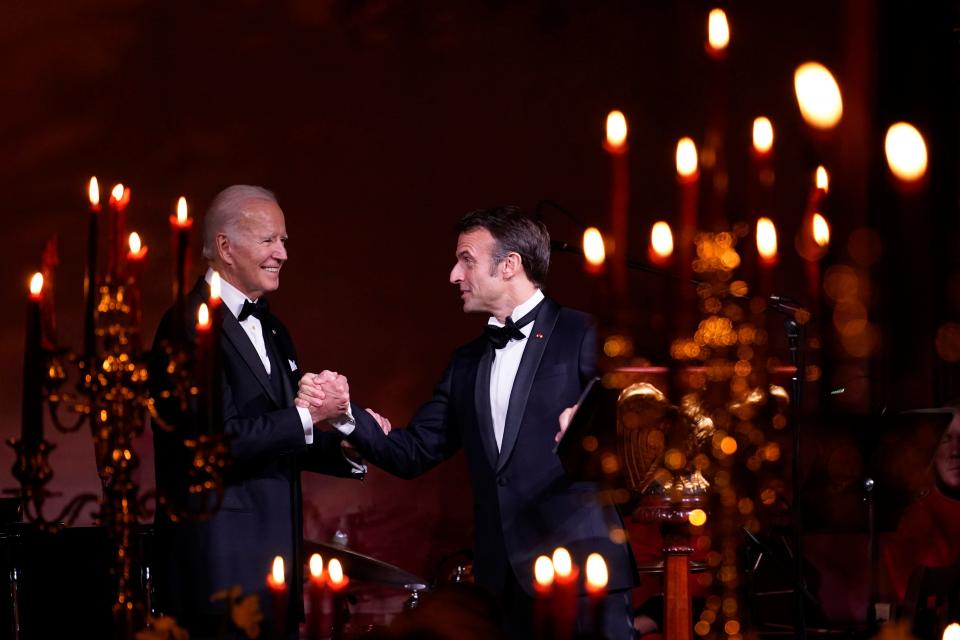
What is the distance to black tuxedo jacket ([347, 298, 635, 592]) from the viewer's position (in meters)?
3.40

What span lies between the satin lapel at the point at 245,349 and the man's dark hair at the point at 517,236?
785 millimetres

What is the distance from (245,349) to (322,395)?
290mm

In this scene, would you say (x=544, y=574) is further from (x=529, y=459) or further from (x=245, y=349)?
(x=245, y=349)

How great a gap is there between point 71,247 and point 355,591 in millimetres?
2300

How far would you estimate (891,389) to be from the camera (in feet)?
20.9

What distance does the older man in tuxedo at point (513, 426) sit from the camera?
3.39 metres

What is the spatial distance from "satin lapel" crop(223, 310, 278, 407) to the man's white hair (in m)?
0.28

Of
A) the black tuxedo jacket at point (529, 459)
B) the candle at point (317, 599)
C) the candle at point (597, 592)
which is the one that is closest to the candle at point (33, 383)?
the candle at point (317, 599)

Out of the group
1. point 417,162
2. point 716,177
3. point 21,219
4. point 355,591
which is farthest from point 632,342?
point 21,219

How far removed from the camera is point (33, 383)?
7.65ft

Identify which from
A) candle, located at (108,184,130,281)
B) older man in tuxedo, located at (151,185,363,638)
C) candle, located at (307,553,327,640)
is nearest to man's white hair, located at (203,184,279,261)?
older man in tuxedo, located at (151,185,363,638)

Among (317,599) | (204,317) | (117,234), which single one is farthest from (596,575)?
(117,234)

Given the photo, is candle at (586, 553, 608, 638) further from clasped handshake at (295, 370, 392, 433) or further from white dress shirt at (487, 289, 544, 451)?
white dress shirt at (487, 289, 544, 451)

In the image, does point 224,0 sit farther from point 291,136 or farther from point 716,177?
point 716,177
